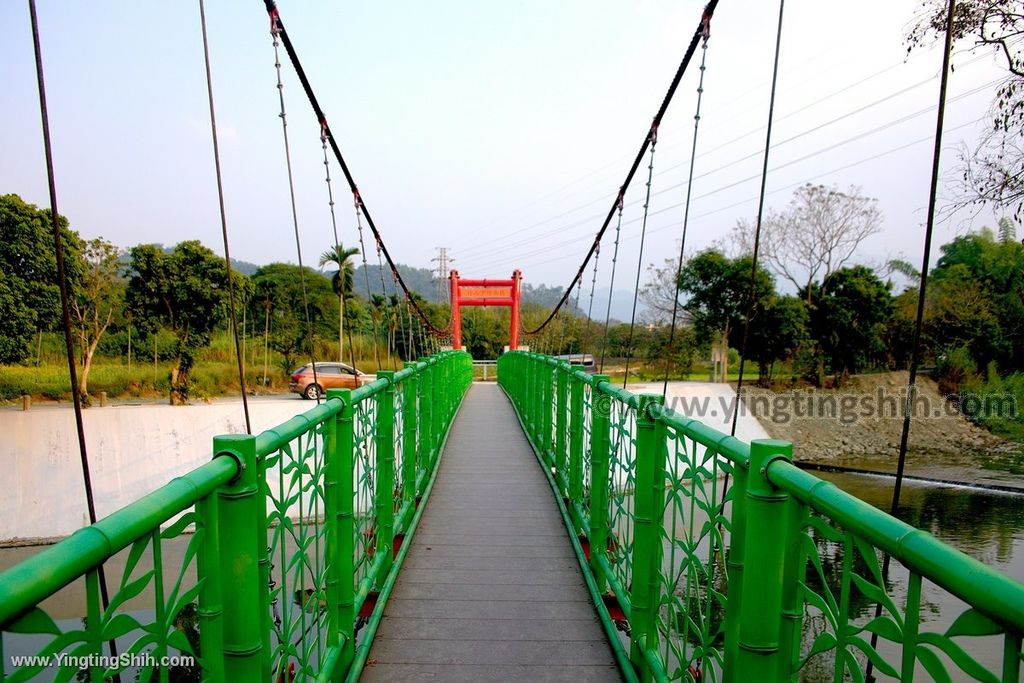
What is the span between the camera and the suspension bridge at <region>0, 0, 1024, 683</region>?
0.65 m

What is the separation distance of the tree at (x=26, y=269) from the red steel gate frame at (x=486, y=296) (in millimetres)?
9009

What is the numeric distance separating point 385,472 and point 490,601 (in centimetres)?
61

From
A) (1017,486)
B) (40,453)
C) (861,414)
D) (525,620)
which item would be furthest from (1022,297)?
(40,453)

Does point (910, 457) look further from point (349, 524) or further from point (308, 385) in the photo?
point (349, 524)

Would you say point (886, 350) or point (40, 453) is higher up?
point (886, 350)

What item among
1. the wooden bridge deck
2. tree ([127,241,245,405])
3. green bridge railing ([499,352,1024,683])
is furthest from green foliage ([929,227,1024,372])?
tree ([127,241,245,405])

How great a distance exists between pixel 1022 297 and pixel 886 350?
16.6 ft

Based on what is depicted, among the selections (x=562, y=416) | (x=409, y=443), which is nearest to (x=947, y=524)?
(x=562, y=416)

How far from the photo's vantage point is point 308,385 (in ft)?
53.4

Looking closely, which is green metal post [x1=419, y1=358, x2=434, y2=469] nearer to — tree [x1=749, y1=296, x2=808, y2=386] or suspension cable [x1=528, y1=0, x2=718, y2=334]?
suspension cable [x1=528, y1=0, x2=718, y2=334]

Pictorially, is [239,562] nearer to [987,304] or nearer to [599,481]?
[599,481]

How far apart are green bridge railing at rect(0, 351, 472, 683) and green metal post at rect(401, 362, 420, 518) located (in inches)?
18.0

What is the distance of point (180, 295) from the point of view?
52.5ft

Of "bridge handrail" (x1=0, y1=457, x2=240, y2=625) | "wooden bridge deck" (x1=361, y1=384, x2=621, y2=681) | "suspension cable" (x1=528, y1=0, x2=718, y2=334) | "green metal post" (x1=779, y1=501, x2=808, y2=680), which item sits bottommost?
"wooden bridge deck" (x1=361, y1=384, x2=621, y2=681)
